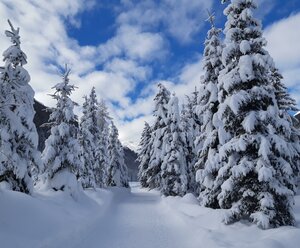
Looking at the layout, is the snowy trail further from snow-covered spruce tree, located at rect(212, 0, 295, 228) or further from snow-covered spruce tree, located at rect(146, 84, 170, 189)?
snow-covered spruce tree, located at rect(146, 84, 170, 189)

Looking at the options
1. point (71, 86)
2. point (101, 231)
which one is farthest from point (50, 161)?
point (101, 231)

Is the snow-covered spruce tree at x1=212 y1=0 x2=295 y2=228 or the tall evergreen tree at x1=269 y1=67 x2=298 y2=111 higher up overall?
the tall evergreen tree at x1=269 y1=67 x2=298 y2=111

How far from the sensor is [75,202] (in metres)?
20.7

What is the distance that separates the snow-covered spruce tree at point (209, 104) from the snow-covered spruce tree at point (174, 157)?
8.62 metres

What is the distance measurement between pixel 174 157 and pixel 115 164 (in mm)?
25344

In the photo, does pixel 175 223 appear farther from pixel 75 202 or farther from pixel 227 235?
pixel 75 202

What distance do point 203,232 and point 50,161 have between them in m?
14.1

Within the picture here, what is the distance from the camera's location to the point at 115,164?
56.6 meters

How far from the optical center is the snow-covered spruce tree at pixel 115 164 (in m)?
56.4

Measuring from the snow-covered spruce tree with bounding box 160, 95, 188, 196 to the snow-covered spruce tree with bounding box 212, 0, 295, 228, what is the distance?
17311mm

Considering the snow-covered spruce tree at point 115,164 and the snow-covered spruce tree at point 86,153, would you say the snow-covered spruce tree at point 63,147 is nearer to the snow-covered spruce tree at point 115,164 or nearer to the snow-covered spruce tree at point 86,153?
the snow-covered spruce tree at point 86,153

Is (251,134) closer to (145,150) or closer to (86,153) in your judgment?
(86,153)

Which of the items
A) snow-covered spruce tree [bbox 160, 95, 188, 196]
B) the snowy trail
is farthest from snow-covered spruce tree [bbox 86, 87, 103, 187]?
the snowy trail

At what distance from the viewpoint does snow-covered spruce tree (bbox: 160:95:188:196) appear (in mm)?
32344
